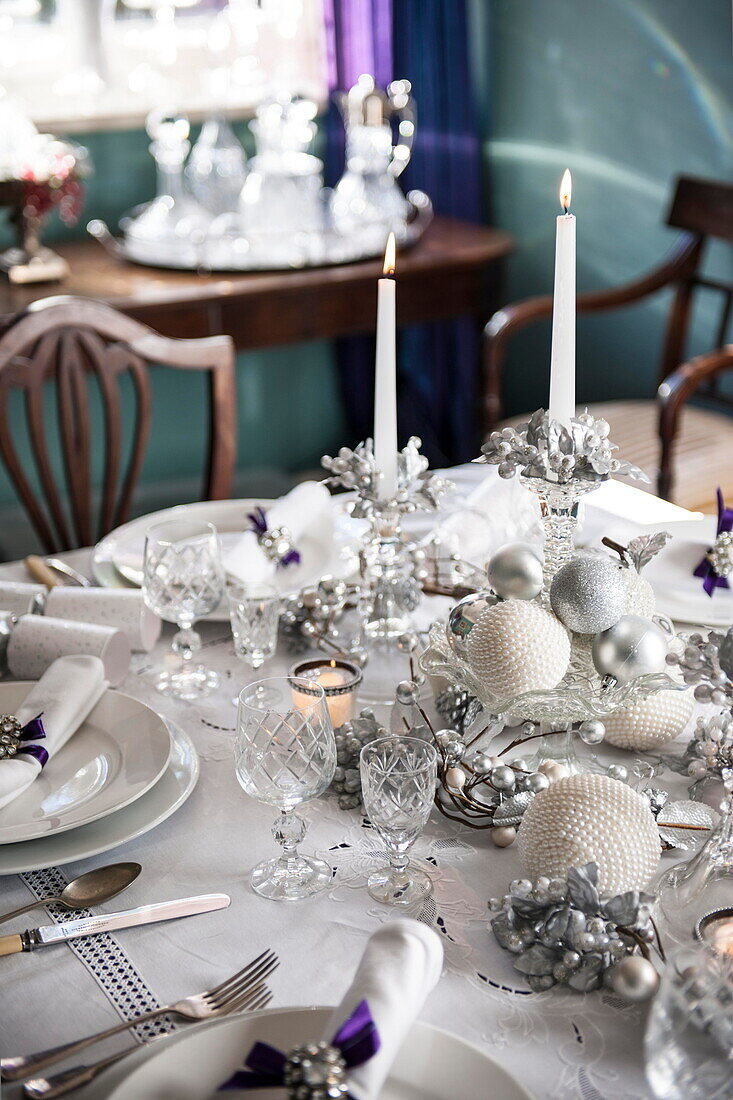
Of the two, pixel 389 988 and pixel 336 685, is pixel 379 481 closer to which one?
pixel 336 685

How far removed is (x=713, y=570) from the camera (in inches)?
46.5

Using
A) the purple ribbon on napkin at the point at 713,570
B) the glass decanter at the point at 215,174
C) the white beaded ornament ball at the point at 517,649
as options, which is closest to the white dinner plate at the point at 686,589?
the purple ribbon on napkin at the point at 713,570

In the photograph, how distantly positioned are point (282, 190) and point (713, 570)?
197cm

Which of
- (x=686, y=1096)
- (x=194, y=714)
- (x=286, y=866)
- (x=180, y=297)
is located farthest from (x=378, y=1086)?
(x=180, y=297)

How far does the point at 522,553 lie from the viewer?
0.94 metres

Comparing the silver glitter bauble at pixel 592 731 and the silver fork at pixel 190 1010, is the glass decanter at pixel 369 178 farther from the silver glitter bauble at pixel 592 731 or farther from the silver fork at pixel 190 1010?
the silver fork at pixel 190 1010

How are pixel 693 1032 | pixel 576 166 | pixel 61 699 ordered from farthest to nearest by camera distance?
pixel 576 166 < pixel 61 699 < pixel 693 1032

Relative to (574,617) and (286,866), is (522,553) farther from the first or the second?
(286,866)

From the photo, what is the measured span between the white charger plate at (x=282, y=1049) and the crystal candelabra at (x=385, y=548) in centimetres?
45

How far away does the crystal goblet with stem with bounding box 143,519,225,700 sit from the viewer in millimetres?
1123

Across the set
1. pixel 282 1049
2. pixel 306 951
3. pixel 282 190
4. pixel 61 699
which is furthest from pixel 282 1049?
pixel 282 190

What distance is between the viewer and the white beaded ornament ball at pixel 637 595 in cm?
93

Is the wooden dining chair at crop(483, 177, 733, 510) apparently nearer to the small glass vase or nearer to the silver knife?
the small glass vase

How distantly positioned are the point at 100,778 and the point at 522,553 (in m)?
0.39
